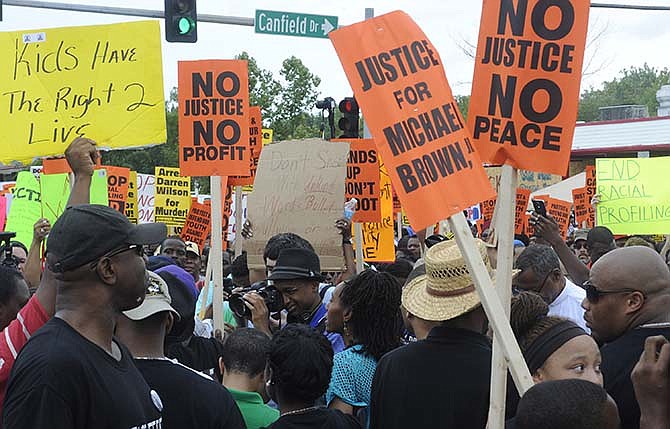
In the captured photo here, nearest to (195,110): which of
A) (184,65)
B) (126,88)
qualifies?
(184,65)

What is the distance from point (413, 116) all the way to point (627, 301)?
1260mm

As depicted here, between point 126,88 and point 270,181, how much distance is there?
2.23 m

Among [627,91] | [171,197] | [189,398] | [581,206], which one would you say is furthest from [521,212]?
[627,91]

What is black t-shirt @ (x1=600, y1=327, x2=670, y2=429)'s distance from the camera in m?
4.04

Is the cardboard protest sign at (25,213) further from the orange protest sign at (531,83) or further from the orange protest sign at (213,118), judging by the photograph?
the orange protest sign at (531,83)

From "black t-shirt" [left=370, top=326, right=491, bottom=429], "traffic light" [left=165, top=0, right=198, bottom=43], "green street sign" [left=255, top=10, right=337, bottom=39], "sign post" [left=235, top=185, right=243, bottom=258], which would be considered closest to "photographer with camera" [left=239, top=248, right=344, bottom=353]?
"black t-shirt" [left=370, top=326, right=491, bottom=429]

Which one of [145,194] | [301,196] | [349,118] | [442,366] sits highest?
[349,118]

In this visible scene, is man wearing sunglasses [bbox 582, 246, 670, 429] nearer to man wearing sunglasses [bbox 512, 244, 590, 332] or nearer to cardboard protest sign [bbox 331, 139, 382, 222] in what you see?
man wearing sunglasses [bbox 512, 244, 590, 332]

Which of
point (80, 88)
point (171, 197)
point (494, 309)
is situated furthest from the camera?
point (171, 197)

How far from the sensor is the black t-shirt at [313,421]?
4.12 m

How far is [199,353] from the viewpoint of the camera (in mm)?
5441

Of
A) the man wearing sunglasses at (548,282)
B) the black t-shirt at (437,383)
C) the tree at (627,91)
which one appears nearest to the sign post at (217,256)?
the man wearing sunglasses at (548,282)

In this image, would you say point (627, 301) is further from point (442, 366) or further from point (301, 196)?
point (301, 196)

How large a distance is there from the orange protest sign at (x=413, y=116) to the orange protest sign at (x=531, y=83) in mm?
171
